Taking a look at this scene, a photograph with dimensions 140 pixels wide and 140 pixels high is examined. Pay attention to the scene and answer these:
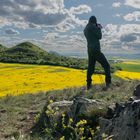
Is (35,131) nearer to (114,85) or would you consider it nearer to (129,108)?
(129,108)

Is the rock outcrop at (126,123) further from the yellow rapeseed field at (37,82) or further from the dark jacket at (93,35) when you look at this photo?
the yellow rapeseed field at (37,82)

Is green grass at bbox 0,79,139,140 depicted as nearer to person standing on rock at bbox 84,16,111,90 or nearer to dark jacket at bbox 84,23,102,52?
person standing on rock at bbox 84,16,111,90

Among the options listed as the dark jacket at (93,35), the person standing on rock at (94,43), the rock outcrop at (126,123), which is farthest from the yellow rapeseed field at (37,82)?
the rock outcrop at (126,123)

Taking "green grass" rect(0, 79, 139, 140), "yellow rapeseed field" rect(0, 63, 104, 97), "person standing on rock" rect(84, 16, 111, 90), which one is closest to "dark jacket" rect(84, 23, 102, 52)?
"person standing on rock" rect(84, 16, 111, 90)

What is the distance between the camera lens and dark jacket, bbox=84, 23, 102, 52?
15.8 metres

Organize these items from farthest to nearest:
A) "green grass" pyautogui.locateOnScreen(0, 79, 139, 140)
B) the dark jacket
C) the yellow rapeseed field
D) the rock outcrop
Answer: the yellow rapeseed field
the dark jacket
"green grass" pyautogui.locateOnScreen(0, 79, 139, 140)
the rock outcrop

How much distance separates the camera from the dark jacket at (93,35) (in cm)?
1581

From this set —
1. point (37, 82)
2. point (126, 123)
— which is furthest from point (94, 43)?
point (37, 82)

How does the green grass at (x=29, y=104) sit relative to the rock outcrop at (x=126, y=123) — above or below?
below

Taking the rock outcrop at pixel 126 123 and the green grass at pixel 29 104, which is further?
the green grass at pixel 29 104

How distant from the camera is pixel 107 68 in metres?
16.5

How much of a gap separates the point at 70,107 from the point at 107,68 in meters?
4.92

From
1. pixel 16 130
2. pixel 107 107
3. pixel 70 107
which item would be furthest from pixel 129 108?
pixel 16 130

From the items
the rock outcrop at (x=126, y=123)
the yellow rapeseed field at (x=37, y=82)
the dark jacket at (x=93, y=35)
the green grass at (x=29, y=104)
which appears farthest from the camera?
the yellow rapeseed field at (x=37, y=82)
